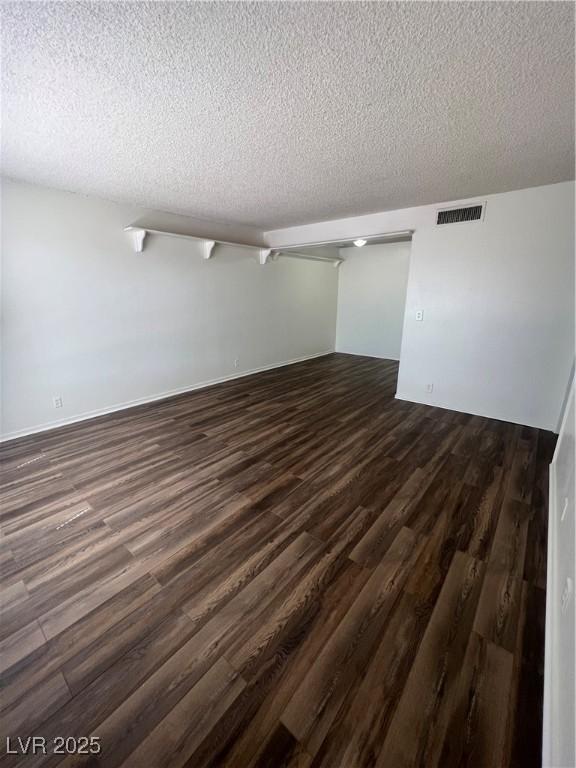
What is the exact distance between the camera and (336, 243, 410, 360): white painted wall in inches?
259

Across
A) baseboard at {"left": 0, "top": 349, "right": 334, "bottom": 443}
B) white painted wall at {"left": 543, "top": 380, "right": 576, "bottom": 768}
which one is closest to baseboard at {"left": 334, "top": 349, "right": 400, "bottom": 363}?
baseboard at {"left": 0, "top": 349, "right": 334, "bottom": 443}

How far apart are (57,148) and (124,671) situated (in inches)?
127

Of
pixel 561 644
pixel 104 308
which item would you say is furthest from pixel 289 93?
pixel 104 308

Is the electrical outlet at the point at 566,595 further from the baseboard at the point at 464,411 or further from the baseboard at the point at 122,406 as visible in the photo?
the baseboard at the point at 122,406

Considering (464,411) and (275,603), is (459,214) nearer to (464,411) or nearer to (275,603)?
(464,411)

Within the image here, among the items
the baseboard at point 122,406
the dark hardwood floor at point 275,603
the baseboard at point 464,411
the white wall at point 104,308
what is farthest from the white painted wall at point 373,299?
the dark hardwood floor at point 275,603

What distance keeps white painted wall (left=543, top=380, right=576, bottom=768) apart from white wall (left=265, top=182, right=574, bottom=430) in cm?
193

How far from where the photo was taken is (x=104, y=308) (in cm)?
353

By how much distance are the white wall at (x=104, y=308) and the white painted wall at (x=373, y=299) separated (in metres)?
2.46

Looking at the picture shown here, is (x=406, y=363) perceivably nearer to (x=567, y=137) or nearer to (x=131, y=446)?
(x=567, y=137)

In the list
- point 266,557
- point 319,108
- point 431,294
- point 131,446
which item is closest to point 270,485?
point 266,557

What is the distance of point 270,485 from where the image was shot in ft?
7.84

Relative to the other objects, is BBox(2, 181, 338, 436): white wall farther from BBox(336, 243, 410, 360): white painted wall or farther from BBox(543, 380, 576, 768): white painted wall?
BBox(543, 380, 576, 768): white painted wall

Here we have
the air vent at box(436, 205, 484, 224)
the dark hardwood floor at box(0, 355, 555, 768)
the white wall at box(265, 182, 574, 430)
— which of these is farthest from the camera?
the air vent at box(436, 205, 484, 224)
